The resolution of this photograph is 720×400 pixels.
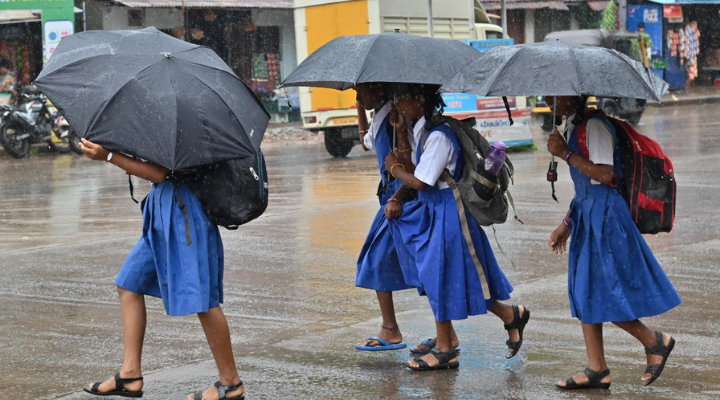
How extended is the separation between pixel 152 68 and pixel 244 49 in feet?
81.3

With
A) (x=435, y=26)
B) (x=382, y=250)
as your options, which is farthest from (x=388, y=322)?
(x=435, y=26)

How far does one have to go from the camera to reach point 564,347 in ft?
18.8

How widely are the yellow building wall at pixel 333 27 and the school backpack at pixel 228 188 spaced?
13.8 m

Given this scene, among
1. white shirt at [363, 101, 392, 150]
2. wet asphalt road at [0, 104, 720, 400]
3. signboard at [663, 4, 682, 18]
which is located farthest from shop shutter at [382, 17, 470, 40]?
signboard at [663, 4, 682, 18]

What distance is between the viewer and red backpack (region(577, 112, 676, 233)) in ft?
15.9

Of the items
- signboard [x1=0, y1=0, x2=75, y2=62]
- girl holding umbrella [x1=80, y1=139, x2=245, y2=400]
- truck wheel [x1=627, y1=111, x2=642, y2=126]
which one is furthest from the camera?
truck wheel [x1=627, y1=111, x2=642, y2=126]

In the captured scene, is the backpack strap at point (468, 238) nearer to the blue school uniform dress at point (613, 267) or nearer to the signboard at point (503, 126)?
the blue school uniform dress at point (613, 267)

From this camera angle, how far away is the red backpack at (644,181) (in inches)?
191

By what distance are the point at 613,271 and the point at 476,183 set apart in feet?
2.70

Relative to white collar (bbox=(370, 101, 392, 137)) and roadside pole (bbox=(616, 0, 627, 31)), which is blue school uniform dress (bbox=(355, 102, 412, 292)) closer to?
white collar (bbox=(370, 101, 392, 137))

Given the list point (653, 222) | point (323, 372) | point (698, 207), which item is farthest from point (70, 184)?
point (653, 222)

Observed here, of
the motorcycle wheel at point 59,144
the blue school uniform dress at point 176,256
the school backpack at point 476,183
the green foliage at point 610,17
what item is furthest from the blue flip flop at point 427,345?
the green foliage at point 610,17

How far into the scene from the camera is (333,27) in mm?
18969

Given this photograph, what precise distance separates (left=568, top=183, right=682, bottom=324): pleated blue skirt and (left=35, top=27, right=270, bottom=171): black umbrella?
5.26ft
